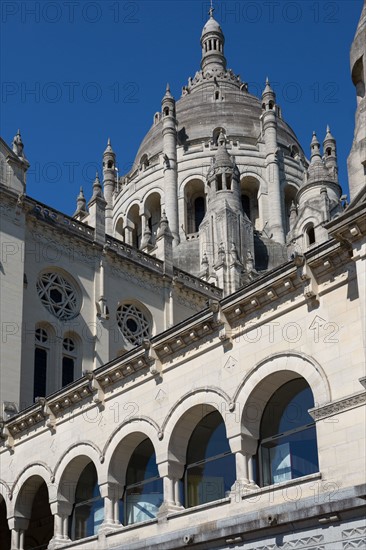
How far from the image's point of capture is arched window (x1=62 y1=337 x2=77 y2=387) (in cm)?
3494

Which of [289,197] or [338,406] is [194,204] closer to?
[289,197]

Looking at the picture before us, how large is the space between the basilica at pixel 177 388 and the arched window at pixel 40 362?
0.08m

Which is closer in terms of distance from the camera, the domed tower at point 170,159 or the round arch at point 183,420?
the round arch at point 183,420

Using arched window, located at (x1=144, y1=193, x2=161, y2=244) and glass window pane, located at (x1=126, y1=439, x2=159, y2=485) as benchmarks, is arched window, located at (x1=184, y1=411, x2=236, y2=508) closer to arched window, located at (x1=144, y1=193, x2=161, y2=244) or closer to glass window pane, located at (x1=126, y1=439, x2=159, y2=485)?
glass window pane, located at (x1=126, y1=439, x2=159, y2=485)

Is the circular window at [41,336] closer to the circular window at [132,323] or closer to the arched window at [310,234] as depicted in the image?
the circular window at [132,323]

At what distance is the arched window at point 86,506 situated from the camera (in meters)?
25.6

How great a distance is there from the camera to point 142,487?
2428 cm

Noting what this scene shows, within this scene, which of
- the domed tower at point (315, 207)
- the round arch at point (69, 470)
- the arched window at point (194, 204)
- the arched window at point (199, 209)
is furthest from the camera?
the arched window at point (199, 209)

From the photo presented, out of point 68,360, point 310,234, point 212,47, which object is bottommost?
point 68,360

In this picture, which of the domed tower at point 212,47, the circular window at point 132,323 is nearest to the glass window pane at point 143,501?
the circular window at point 132,323

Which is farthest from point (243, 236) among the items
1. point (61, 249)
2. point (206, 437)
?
point (206, 437)

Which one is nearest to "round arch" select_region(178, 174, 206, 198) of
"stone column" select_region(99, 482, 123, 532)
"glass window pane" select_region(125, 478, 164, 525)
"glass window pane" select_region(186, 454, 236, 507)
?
"stone column" select_region(99, 482, 123, 532)

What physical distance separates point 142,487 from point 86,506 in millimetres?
2655

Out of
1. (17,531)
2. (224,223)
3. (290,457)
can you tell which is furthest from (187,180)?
(290,457)
